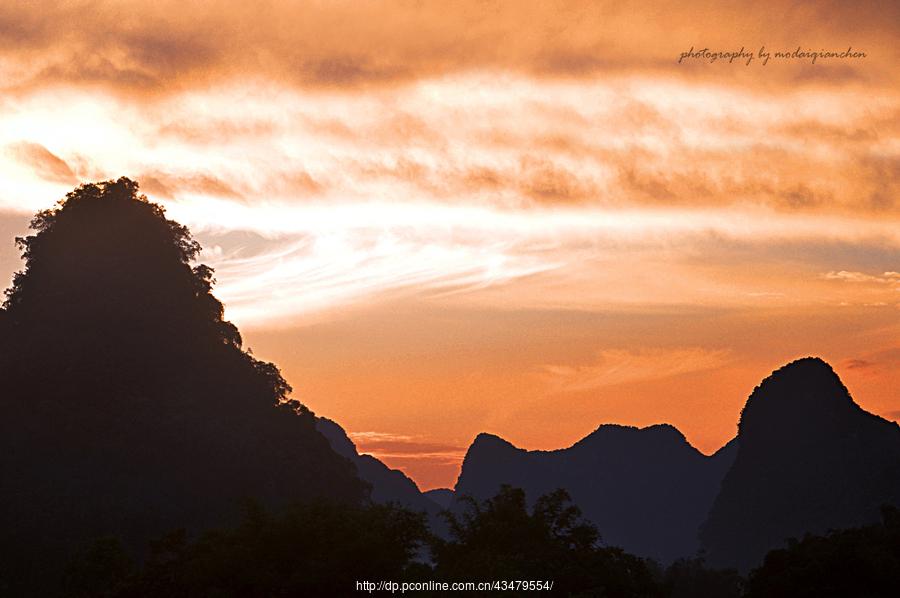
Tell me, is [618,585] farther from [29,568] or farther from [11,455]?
[11,455]

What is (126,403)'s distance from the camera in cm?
7650

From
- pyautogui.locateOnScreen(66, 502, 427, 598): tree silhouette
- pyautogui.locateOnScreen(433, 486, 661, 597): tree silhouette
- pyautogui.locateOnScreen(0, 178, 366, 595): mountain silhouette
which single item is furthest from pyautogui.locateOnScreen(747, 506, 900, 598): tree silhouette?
pyautogui.locateOnScreen(0, 178, 366, 595): mountain silhouette

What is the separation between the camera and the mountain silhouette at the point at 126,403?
65.6m

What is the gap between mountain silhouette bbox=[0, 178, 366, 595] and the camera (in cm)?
6562

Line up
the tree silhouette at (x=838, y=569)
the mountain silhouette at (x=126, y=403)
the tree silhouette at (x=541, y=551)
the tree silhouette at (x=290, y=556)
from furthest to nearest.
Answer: the mountain silhouette at (x=126, y=403)
the tree silhouette at (x=838, y=569)
the tree silhouette at (x=541, y=551)
the tree silhouette at (x=290, y=556)

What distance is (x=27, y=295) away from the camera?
283 ft

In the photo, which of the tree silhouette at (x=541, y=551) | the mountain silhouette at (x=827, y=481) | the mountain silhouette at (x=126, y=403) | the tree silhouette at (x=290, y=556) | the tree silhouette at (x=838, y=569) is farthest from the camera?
the mountain silhouette at (x=827, y=481)

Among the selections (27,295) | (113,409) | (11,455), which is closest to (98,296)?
(27,295)

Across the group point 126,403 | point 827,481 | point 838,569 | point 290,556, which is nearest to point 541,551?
point 838,569

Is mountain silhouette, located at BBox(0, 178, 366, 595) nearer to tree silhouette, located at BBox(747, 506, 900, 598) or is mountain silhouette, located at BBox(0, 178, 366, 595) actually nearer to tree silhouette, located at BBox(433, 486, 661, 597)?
tree silhouette, located at BBox(433, 486, 661, 597)

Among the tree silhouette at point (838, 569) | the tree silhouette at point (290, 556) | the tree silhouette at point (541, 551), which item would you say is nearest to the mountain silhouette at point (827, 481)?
the tree silhouette at point (838, 569)

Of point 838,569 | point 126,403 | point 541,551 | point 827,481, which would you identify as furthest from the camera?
point 827,481

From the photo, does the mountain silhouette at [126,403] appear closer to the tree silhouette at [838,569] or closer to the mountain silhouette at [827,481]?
the tree silhouette at [838,569]

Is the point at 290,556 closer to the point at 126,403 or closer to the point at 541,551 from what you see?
the point at 541,551
